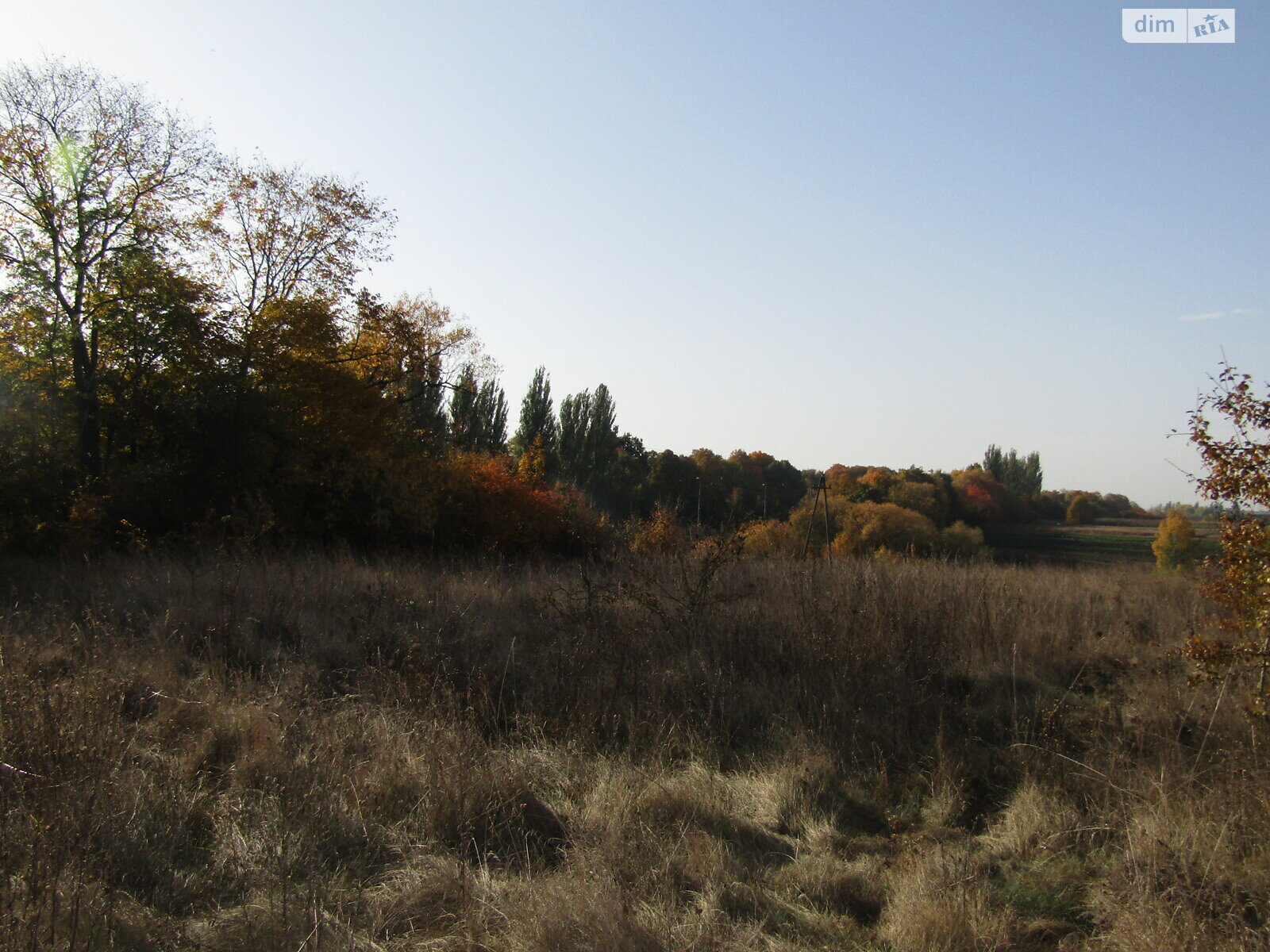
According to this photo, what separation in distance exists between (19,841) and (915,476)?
2649 inches

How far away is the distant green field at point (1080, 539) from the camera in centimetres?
4541

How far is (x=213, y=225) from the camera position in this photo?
24.7 m

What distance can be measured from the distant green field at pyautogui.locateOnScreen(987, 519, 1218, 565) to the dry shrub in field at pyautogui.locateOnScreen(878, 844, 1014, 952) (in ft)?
136

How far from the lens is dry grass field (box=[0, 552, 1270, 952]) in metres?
3.11

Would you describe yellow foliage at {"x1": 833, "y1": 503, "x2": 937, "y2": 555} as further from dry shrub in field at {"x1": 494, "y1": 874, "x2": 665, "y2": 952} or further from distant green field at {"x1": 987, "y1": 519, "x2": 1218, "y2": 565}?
dry shrub in field at {"x1": 494, "y1": 874, "x2": 665, "y2": 952}

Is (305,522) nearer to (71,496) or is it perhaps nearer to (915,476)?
(71,496)

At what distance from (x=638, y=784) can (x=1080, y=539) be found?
184 ft

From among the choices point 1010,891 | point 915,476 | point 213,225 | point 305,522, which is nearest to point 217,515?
point 305,522

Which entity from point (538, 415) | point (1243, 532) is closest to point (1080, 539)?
point (538, 415)

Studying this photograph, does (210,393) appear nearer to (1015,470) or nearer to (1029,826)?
(1029,826)

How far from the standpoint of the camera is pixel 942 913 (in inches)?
124

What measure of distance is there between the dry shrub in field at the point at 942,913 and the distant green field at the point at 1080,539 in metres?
41.5

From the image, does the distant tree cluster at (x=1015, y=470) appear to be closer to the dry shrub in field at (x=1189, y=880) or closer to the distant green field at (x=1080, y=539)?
the distant green field at (x=1080, y=539)

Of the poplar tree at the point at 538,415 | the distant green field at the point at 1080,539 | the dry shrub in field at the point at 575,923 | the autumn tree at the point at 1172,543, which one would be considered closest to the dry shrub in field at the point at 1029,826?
the dry shrub in field at the point at 575,923
